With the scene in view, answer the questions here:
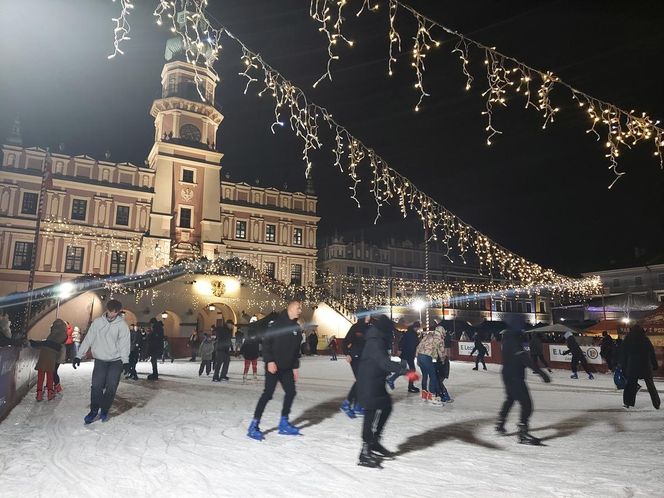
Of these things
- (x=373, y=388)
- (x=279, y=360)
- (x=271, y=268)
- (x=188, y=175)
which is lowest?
(x=373, y=388)

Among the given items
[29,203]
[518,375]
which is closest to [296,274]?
[29,203]

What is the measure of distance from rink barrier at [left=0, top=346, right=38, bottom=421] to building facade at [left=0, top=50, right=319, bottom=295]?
2961 cm

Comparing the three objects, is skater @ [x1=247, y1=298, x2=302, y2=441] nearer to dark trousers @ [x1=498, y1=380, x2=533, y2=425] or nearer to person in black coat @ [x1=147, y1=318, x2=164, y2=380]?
dark trousers @ [x1=498, y1=380, x2=533, y2=425]

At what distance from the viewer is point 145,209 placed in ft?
139

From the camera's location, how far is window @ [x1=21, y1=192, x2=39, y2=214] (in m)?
38.7

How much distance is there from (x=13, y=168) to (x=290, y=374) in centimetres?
4140

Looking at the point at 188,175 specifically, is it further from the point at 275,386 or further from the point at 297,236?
the point at 275,386

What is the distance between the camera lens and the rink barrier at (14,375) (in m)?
7.72

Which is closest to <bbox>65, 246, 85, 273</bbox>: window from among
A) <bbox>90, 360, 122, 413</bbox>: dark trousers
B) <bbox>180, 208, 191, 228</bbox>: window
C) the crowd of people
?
<bbox>180, 208, 191, 228</bbox>: window

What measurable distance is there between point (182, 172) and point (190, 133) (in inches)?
159

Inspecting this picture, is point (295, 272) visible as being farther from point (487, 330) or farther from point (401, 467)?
point (401, 467)

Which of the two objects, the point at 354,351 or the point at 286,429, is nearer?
the point at 286,429

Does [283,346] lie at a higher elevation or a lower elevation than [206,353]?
higher

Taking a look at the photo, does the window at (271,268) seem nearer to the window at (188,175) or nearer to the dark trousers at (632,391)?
the window at (188,175)
